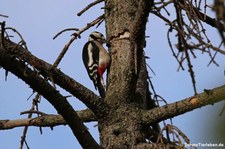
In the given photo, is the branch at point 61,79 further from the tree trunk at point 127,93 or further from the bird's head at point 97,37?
the bird's head at point 97,37

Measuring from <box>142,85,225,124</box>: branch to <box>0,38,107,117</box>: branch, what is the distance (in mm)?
319

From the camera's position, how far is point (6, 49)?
2.24 meters

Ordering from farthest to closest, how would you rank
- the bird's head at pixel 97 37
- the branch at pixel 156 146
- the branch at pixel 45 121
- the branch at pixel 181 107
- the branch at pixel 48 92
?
1. the bird's head at pixel 97 37
2. the branch at pixel 45 121
3. the branch at pixel 181 107
4. the branch at pixel 156 146
5. the branch at pixel 48 92

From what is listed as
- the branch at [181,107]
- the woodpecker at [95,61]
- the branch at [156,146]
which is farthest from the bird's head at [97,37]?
the branch at [156,146]

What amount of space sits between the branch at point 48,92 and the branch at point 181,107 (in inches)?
22.5

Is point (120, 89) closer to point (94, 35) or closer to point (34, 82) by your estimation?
point (34, 82)

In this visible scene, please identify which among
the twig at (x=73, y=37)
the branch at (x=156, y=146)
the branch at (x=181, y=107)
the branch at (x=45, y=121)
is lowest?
the branch at (x=156, y=146)

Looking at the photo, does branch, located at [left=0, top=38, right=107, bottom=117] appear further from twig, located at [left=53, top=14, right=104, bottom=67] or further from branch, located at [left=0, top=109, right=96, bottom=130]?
branch, located at [left=0, top=109, right=96, bottom=130]

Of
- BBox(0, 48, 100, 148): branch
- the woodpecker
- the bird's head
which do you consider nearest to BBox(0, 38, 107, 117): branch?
BBox(0, 48, 100, 148): branch

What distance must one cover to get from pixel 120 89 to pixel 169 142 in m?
0.84

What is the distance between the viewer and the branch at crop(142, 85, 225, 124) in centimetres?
255

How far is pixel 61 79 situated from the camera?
2572 millimetres

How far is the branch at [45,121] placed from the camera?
3.15 metres

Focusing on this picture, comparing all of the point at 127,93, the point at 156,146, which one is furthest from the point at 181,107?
the point at 127,93
